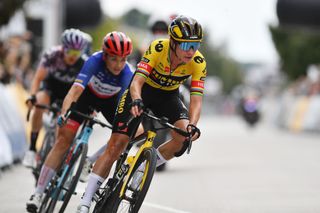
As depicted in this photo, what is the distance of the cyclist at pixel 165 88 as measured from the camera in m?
7.41

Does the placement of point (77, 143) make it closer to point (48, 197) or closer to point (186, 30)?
point (48, 197)

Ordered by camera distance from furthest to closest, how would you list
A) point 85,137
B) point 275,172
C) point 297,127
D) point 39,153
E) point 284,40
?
point 284,40, point 297,127, point 275,172, point 39,153, point 85,137

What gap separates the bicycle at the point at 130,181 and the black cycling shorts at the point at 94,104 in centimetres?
138

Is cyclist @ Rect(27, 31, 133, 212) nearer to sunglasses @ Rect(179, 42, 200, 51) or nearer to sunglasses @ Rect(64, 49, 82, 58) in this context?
sunglasses @ Rect(179, 42, 200, 51)

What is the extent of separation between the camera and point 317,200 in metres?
10.6

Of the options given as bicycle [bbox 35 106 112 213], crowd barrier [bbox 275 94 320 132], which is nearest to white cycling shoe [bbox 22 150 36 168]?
bicycle [bbox 35 106 112 213]

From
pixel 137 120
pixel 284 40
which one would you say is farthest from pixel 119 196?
pixel 284 40

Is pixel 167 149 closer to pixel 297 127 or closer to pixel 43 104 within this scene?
pixel 43 104

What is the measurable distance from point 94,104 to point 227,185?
12.5 feet

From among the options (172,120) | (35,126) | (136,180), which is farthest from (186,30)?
(35,126)

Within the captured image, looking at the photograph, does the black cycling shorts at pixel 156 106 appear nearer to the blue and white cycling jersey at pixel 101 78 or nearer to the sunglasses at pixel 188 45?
the blue and white cycling jersey at pixel 101 78

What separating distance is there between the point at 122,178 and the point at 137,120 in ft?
1.82

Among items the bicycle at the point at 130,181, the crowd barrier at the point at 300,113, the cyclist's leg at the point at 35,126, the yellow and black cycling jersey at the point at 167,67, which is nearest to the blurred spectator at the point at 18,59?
the cyclist's leg at the point at 35,126

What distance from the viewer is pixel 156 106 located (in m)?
8.13
